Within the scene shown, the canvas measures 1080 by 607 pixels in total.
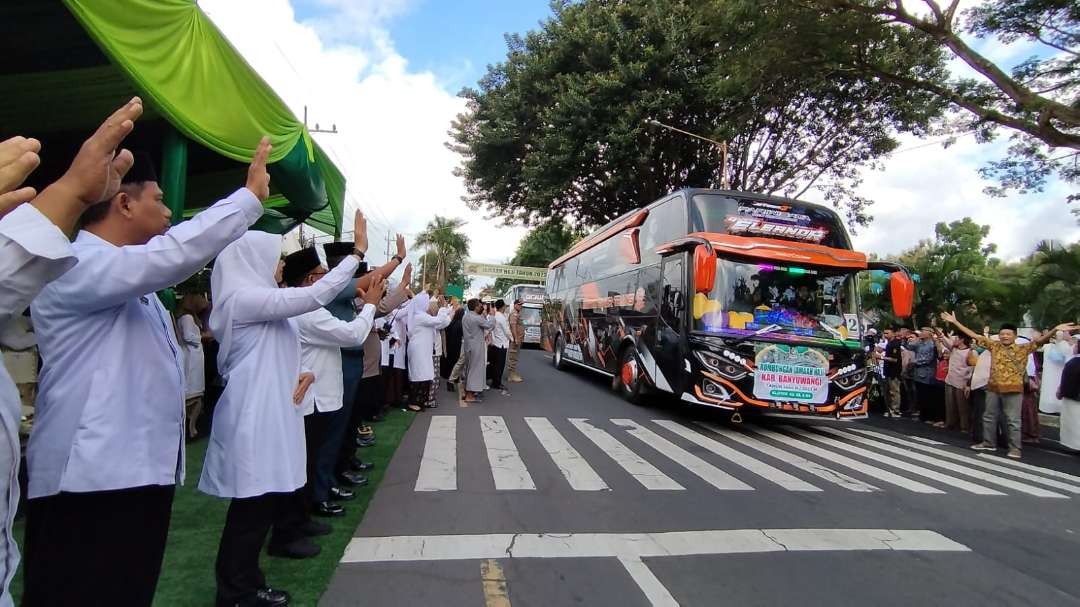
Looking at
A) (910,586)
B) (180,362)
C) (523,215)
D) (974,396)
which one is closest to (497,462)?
(910,586)

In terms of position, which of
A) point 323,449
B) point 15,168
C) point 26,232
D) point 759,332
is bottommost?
point 323,449

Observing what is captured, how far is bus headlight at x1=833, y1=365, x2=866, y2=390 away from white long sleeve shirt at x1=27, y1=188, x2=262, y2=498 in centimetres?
789

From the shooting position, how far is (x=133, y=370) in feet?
6.07

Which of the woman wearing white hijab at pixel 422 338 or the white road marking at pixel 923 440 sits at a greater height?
the woman wearing white hijab at pixel 422 338

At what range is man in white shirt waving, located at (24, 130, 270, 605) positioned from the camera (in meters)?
1.67

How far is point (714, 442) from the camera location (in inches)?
297

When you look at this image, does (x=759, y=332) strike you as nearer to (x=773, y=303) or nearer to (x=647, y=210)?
(x=773, y=303)

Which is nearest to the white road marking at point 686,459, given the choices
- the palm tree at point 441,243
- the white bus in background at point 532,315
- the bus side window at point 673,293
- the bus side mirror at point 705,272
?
the bus side window at point 673,293

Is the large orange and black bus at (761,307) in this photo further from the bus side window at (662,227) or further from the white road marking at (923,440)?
the white road marking at (923,440)

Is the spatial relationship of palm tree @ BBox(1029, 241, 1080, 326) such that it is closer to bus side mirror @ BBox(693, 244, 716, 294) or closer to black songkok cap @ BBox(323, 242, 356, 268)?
bus side mirror @ BBox(693, 244, 716, 294)

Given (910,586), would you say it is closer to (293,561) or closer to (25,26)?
(293,561)

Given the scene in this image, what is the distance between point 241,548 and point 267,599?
30 cm

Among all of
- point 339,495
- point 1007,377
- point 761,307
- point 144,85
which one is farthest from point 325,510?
point 1007,377

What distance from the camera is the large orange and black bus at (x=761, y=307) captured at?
25.6 feet
